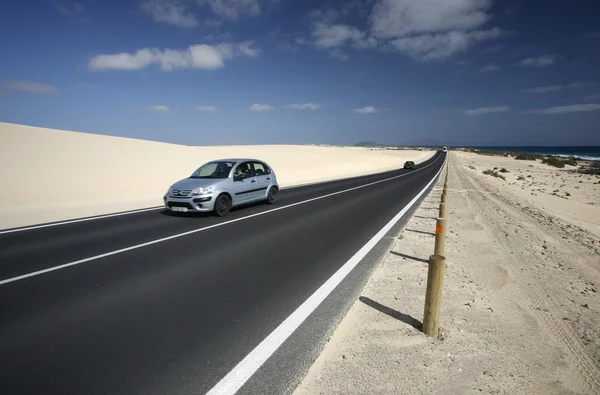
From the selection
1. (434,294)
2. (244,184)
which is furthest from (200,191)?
(434,294)

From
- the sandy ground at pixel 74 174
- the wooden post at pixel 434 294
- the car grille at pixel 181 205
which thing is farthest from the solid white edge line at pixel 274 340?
the sandy ground at pixel 74 174

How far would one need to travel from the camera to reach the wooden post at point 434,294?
3197mm

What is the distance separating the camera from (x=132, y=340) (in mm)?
3176

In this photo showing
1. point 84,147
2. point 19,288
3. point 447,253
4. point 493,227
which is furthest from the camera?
point 84,147

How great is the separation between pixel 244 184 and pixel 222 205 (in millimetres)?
1237

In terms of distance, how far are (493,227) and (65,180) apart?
64.7 ft

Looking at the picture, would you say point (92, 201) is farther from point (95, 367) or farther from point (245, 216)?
point (95, 367)

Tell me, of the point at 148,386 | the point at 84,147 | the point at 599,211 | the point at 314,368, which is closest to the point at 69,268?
the point at 148,386

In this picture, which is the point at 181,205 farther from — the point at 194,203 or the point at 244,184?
the point at 244,184

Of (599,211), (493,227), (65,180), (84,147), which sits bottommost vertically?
(599,211)

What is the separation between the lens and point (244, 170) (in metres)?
10.9

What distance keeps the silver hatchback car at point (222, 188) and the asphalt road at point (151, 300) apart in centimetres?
126

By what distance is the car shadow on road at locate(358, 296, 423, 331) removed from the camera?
138 inches

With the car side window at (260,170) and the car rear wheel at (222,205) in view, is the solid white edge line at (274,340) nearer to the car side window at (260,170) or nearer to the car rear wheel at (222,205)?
the car rear wheel at (222,205)
